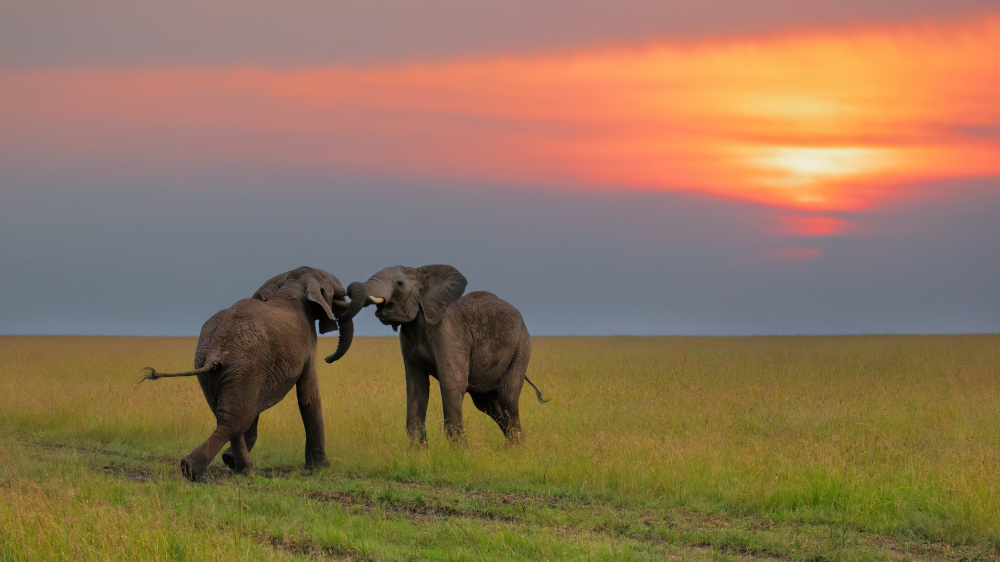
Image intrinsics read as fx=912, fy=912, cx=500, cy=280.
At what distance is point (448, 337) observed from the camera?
12.1 meters

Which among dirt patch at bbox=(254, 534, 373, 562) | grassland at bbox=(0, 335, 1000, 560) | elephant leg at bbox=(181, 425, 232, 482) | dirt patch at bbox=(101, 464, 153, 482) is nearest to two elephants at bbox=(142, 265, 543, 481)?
elephant leg at bbox=(181, 425, 232, 482)

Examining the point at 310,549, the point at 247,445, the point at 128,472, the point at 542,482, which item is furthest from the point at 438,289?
the point at 310,549

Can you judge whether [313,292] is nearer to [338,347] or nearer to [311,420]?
[338,347]

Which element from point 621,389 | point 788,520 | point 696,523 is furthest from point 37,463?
point 621,389

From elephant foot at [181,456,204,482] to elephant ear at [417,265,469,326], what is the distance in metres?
3.40

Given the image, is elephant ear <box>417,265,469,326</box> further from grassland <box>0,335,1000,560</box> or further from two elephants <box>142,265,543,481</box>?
grassland <box>0,335,1000,560</box>

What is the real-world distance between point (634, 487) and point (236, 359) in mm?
4776

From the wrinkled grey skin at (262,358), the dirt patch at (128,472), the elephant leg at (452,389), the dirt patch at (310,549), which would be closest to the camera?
the dirt patch at (310,549)

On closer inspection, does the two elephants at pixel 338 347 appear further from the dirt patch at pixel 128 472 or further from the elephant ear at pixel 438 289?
the dirt patch at pixel 128 472

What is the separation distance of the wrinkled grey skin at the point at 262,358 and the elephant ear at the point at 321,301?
0.01 m

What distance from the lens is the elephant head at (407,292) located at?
11398mm

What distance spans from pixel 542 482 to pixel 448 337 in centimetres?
252

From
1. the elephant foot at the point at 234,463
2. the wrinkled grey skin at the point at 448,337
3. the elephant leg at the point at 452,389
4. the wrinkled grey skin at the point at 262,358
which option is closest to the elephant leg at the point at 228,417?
the wrinkled grey skin at the point at 262,358

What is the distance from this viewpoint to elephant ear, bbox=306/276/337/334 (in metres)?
11.3
